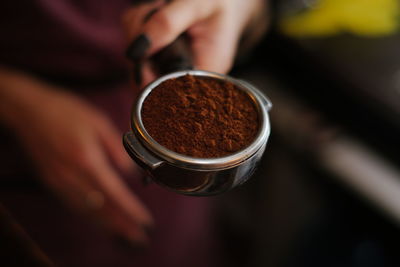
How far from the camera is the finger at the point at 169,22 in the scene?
0.43 meters

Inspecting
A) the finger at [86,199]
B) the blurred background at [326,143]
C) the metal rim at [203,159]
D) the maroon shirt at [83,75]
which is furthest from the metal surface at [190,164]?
the finger at [86,199]

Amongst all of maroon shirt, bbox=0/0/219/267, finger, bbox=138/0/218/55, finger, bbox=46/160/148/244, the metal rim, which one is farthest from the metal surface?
finger, bbox=46/160/148/244

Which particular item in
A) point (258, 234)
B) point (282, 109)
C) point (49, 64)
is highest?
point (49, 64)

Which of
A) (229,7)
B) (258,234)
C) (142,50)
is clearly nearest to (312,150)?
(258,234)

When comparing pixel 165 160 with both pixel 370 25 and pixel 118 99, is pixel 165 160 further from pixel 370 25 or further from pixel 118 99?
pixel 370 25

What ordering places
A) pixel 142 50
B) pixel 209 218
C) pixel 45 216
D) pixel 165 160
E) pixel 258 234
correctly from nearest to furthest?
pixel 165 160
pixel 142 50
pixel 45 216
pixel 209 218
pixel 258 234

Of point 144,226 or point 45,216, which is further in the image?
point 144,226

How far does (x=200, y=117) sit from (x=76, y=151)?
0.56 metres

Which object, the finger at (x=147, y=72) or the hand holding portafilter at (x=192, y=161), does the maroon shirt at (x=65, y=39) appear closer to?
the finger at (x=147, y=72)

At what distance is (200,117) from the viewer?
333mm

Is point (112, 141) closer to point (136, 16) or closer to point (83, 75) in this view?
point (83, 75)

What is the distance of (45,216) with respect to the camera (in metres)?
0.77

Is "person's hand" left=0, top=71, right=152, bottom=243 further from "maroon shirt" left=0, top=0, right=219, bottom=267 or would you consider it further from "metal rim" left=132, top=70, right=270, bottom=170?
"metal rim" left=132, top=70, right=270, bottom=170

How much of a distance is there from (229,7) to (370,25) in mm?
554
